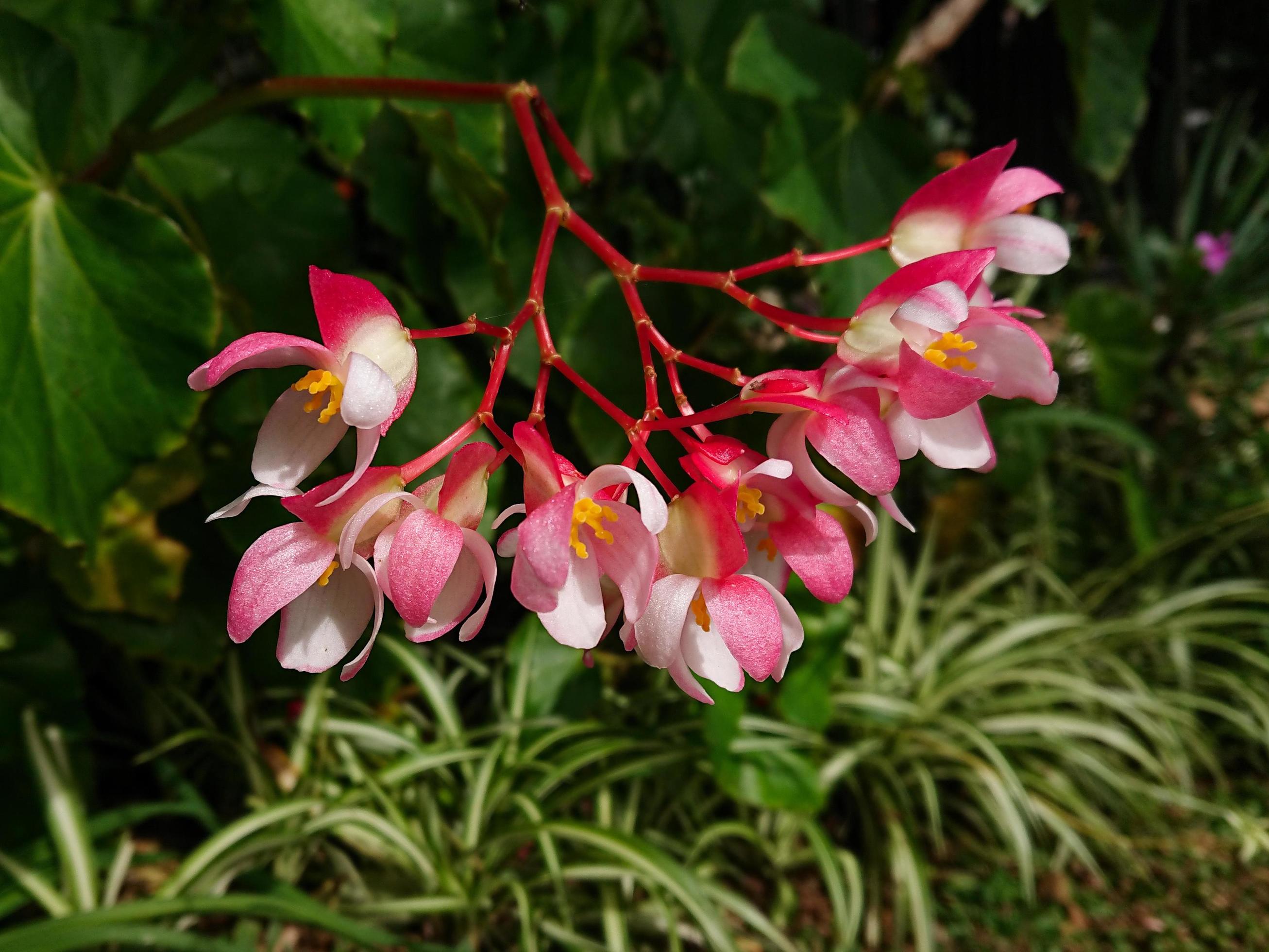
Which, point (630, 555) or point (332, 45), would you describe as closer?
point (630, 555)

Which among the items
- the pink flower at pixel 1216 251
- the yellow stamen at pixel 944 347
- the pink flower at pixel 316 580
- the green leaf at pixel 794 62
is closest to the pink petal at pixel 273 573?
the pink flower at pixel 316 580

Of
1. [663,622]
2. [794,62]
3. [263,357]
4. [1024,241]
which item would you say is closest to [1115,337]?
[794,62]

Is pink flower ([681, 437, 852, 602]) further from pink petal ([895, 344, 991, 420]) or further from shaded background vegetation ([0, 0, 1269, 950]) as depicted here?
shaded background vegetation ([0, 0, 1269, 950])

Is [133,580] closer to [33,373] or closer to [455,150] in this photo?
[33,373]

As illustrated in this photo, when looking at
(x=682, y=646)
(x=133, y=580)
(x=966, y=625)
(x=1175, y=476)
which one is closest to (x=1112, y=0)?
(x=966, y=625)

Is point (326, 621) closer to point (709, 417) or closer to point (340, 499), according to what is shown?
point (340, 499)

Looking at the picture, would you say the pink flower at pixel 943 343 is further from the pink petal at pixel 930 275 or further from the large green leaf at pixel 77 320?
the large green leaf at pixel 77 320

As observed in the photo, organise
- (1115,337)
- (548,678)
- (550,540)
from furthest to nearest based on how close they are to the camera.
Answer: (1115,337)
(548,678)
(550,540)

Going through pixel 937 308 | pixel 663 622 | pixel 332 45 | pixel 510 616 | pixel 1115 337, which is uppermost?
pixel 332 45
